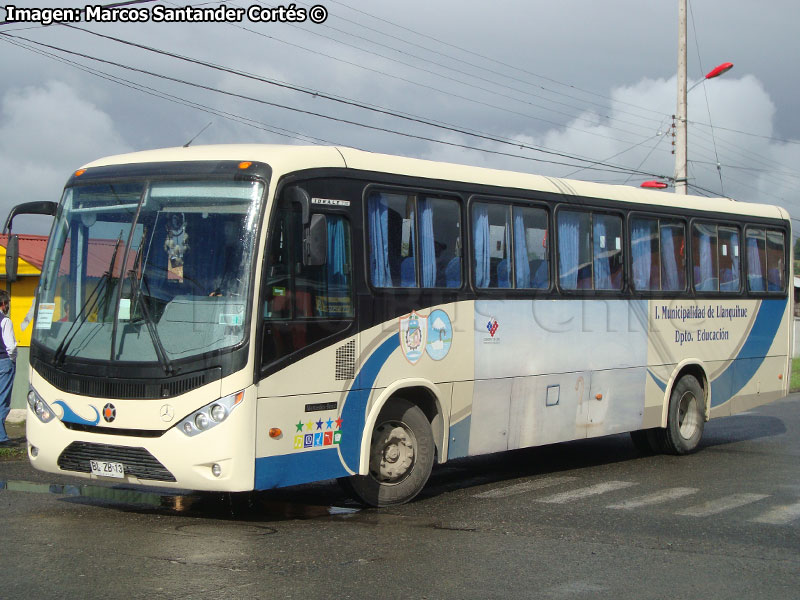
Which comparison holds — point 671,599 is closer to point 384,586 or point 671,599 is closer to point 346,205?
point 384,586

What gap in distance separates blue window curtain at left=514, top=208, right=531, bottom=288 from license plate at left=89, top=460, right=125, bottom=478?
4851 mm

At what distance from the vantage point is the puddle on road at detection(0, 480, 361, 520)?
9.59 metres

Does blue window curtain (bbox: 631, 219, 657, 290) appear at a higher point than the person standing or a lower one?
higher

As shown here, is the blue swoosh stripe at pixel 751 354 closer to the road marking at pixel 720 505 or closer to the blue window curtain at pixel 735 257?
the blue window curtain at pixel 735 257

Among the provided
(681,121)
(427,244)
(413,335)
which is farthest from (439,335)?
(681,121)

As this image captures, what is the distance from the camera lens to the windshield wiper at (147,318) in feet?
27.5

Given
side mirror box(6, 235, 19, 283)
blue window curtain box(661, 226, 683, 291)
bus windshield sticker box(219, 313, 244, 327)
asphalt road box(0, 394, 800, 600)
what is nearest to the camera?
asphalt road box(0, 394, 800, 600)

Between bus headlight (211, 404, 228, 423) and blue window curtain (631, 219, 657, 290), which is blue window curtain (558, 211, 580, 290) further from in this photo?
bus headlight (211, 404, 228, 423)

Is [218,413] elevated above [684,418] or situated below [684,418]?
above

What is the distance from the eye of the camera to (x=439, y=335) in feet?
34.0

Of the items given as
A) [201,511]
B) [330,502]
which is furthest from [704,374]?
[201,511]

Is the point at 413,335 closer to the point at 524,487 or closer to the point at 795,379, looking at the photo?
the point at 524,487

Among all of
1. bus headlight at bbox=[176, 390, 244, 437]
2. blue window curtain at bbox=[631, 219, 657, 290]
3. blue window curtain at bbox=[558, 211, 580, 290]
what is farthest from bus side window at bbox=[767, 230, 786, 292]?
bus headlight at bbox=[176, 390, 244, 437]

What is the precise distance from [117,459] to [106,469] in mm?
143
